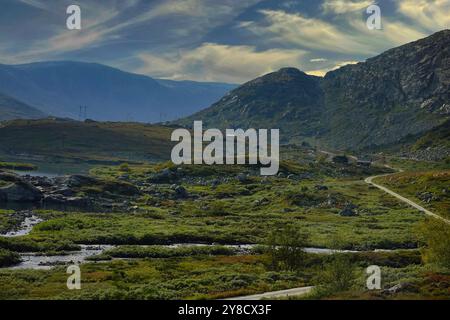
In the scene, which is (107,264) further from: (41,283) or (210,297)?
(210,297)

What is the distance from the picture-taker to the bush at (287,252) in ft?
224

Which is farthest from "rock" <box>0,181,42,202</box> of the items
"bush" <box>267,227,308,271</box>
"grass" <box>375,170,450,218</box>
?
"grass" <box>375,170,450,218</box>

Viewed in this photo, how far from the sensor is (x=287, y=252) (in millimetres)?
69438

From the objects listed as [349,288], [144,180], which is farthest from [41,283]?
[144,180]

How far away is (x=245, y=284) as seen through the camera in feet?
177

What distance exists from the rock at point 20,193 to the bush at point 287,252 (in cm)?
8440

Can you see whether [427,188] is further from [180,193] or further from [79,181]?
[79,181]

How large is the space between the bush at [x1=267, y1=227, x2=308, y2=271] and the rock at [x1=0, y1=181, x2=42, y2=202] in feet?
277

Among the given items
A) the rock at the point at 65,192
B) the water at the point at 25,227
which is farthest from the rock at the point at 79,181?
the water at the point at 25,227

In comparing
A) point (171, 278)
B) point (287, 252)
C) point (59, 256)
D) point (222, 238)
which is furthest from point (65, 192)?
point (287, 252)

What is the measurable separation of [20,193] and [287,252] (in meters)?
88.3

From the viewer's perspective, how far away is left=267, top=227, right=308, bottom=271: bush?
68375mm

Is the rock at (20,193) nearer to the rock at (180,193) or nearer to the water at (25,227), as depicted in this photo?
the water at (25,227)
